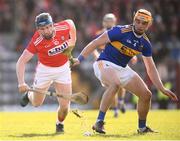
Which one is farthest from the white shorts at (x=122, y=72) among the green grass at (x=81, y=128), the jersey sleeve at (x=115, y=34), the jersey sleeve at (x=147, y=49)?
the green grass at (x=81, y=128)

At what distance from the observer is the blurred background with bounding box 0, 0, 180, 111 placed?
84.6ft

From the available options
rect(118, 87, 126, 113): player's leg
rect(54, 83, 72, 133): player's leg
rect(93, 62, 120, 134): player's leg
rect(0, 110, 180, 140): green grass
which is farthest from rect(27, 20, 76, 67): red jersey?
rect(118, 87, 126, 113): player's leg

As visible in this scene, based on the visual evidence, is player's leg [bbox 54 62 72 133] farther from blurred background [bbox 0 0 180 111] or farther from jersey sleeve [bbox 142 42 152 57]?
blurred background [bbox 0 0 180 111]

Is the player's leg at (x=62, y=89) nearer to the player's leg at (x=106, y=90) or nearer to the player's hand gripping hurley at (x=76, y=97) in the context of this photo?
the player's hand gripping hurley at (x=76, y=97)

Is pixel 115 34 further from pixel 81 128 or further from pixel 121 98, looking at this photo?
pixel 121 98

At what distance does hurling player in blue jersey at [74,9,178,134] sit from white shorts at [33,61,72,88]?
734 mm

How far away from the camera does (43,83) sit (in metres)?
14.9

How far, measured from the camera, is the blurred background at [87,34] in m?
25.8

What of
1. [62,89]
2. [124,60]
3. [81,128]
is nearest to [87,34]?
[81,128]

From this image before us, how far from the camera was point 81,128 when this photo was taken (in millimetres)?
15570

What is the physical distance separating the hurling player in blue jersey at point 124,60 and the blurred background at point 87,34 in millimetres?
11098

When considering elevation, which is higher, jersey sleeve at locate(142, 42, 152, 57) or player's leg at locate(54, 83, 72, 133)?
jersey sleeve at locate(142, 42, 152, 57)

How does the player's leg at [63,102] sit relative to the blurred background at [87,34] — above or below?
below

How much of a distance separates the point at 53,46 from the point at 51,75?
2.18ft
